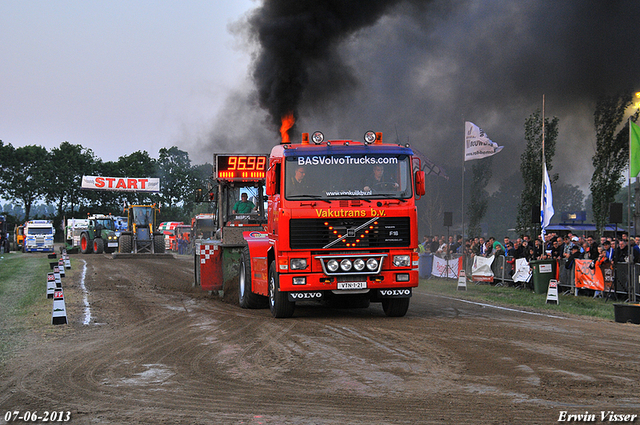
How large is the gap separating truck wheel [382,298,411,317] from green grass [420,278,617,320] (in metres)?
3.67

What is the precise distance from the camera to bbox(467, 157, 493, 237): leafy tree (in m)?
45.9

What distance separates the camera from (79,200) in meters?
84.2

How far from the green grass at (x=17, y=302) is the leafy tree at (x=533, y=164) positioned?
20.9m

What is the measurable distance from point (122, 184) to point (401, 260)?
6338 cm

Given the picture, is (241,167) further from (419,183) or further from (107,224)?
(107,224)

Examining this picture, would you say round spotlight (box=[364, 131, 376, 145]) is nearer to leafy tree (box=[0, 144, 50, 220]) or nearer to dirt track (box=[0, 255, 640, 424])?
dirt track (box=[0, 255, 640, 424])

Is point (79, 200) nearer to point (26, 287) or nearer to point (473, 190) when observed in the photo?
point (473, 190)

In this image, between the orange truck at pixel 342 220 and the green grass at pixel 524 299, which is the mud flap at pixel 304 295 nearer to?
the orange truck at pixel 342 220

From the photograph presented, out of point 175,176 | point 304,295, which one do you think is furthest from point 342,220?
point 175,176

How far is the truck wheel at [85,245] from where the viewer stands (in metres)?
48.0

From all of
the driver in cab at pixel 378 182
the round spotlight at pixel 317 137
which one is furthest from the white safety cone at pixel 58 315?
the driver in cab at pixel 378 182

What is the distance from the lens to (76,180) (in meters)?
84.6

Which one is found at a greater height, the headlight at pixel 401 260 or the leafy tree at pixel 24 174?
the leafy tree at pixel 24 174

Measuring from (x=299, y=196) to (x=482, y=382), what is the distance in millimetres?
5696
